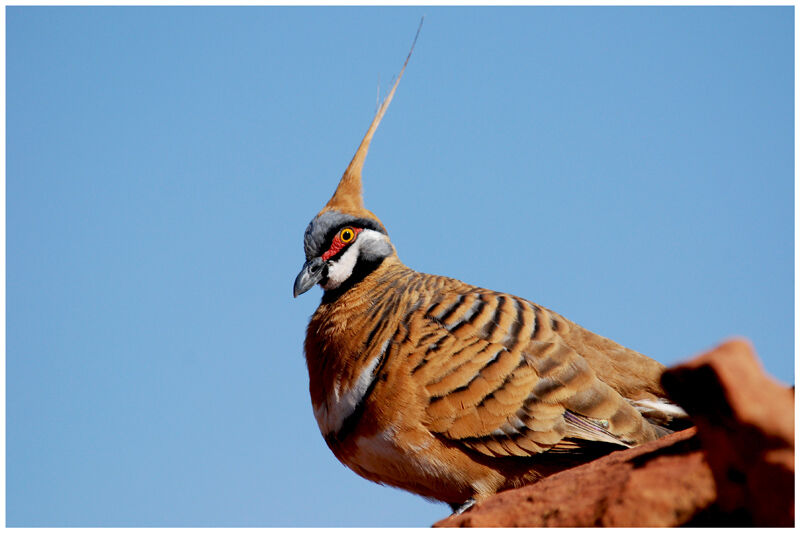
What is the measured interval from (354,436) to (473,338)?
122 cm

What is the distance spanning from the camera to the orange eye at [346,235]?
8.47 meters

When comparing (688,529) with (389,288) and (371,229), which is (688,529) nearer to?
(389,288)

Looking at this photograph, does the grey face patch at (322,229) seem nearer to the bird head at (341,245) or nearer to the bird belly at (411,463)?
the bird head at (341,245)

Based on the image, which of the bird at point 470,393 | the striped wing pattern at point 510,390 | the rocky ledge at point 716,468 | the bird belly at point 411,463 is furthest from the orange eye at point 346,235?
the rocky ledge at point 716,468

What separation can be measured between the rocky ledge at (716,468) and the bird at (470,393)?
2329 millimetres

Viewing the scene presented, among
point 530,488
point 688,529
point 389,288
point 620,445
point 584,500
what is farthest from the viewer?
point 389,288

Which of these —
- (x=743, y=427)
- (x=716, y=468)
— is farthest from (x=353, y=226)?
(x=743, y=427)

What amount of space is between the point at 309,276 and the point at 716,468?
5297 mm

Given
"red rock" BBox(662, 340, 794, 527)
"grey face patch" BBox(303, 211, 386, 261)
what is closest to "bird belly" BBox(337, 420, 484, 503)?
"grey face patch" BBox(303, 211, 386, 261)

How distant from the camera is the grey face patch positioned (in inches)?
332

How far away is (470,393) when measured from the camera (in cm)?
652

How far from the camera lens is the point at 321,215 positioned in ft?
28.2

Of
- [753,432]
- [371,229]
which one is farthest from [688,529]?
[371,229]

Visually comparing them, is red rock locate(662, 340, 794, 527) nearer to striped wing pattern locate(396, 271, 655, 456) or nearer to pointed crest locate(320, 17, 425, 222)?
striped wing pattern locate(396, 271, 655, 456)
